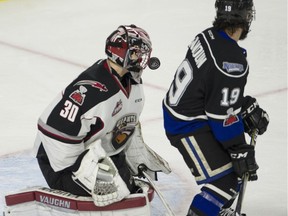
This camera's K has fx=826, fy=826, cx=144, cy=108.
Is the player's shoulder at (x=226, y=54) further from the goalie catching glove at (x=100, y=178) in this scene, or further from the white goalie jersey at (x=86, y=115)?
the goalie catching glove at (x=100, y=178)

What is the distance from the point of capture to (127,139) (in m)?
3.02

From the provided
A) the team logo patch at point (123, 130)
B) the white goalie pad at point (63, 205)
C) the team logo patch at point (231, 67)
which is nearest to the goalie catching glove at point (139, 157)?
the team logo patch at point (123, 130)

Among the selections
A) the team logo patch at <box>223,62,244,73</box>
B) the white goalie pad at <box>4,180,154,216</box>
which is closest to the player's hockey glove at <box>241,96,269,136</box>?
the team logo patch at <box>223,62,244,73</box>

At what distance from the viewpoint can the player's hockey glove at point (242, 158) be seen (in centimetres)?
276

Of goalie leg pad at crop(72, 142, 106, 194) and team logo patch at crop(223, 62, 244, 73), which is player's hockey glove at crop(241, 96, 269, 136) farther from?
goalie leg pad at crop(72, 142, 106, 194)

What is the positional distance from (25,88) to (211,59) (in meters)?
2.08

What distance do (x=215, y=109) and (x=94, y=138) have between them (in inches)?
17.7

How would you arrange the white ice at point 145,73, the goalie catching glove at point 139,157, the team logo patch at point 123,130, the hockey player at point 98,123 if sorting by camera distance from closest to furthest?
the hockey player at point 98,123 → the team logo patch at point 123,130 → the goalie catching glove at point 139,157 → the white ice at point 145,73

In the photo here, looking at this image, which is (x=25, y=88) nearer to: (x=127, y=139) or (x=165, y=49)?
(x=165, y=49)

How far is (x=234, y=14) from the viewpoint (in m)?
2.75

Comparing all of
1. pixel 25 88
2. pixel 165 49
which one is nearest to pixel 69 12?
pixel 165 49

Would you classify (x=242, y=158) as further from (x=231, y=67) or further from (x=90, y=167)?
(x=90, y=167)

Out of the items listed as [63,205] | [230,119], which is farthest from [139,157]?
[230,119]

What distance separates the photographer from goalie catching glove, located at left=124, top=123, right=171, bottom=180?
310cm
